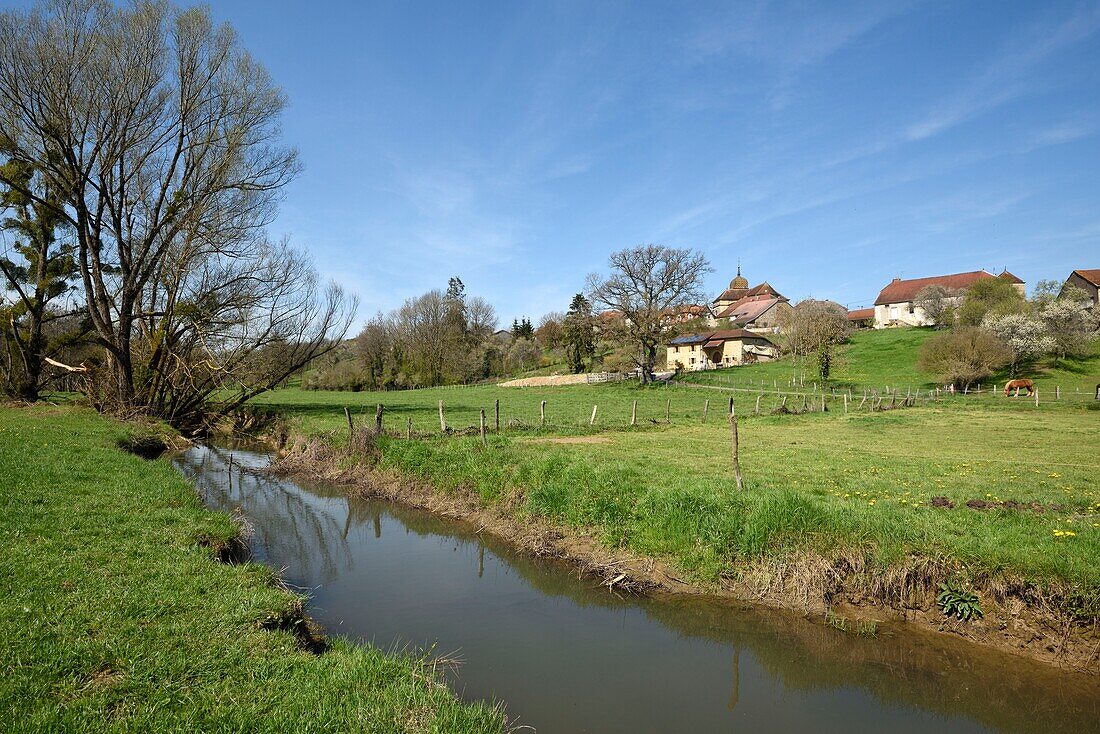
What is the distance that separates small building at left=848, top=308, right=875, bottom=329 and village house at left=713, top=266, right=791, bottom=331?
11503 mm

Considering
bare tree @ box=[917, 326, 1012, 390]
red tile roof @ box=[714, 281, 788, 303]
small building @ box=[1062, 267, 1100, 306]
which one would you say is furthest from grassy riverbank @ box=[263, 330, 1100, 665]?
red tile roof @ box=[714, 281, 788, 303]

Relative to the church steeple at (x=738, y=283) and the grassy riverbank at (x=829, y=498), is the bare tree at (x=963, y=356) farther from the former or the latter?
the church steeple at (x=738, y=283)

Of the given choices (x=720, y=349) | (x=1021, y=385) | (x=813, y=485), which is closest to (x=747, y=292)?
(x=720, y=349)

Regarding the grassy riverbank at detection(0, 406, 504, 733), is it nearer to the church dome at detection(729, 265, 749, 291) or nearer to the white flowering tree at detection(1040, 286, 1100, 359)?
the white flowering tree at detection(1040, 286, 1100, 359)

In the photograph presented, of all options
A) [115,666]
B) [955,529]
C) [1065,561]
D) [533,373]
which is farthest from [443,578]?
[533,373]

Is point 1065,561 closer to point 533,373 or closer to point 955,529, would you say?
point 955,529

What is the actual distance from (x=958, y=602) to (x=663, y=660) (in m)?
4.28

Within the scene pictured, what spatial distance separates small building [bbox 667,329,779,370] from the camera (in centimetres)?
6769

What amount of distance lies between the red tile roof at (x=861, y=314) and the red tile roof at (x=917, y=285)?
6.00 meters

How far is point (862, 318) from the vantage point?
9125 cm

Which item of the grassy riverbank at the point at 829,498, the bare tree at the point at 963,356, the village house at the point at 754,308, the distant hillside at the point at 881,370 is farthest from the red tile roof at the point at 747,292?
the grassy riverbank at the point at 829,498

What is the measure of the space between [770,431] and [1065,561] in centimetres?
1724

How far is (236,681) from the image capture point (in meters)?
4.73

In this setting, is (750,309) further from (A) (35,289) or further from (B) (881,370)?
(A) (35,289)
